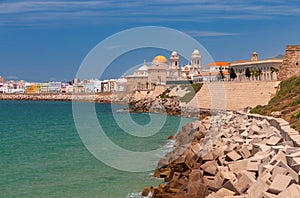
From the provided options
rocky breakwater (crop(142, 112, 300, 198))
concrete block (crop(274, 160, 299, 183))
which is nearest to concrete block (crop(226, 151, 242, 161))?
rocky breakwater (crop(142, 112, 300, 198))

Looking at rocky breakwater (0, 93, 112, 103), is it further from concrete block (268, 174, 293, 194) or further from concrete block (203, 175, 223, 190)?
concrete block (268, 174, 293, 194)

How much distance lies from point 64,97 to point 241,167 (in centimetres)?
9456

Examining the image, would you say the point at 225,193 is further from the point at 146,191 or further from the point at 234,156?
the point at 146,191

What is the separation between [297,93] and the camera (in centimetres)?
2141

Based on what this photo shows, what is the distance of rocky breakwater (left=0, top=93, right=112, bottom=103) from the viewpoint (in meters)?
86.8

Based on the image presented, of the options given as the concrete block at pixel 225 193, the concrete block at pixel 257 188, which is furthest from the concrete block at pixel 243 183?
the concrete block at pixel 257 188

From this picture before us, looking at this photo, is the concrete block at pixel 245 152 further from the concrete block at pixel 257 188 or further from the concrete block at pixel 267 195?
the concrete block at pixel 267 195

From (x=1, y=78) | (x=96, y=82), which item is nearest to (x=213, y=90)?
(x=96, y=82)

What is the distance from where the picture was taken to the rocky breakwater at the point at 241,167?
6323mm

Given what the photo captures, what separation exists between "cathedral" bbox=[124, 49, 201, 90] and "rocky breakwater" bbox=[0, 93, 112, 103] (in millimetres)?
7517

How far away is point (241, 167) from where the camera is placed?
8.26 m

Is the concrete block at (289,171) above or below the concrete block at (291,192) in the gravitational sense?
above

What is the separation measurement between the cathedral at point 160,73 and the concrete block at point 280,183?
2621 inches

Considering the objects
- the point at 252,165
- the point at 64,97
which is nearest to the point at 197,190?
the point at 252,165
